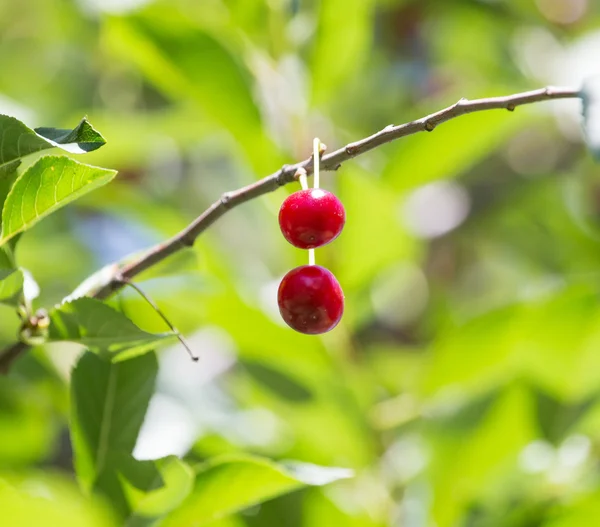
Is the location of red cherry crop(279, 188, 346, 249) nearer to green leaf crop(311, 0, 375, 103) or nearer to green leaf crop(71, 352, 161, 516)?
green leaf crop(71, 352, 161, 516)

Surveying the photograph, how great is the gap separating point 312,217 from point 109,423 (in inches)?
12.0

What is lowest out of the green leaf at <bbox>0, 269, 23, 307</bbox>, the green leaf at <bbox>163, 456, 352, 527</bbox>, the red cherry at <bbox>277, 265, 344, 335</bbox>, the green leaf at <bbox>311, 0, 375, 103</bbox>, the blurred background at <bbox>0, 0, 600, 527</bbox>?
the green leaf at <bbox>163, 456, 352, 527</bbox>

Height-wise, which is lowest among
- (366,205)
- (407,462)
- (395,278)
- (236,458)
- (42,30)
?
(236,458)

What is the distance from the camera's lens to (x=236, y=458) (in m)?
0.88

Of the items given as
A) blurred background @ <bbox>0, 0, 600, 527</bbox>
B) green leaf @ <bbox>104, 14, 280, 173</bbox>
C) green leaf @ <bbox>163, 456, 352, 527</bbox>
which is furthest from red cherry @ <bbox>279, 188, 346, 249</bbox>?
green leaf @ <bbox>104, 14, 280, 173</bbox>

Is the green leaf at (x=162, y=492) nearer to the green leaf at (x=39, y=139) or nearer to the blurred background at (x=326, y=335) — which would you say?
the blurred background at (x=326, y=335)

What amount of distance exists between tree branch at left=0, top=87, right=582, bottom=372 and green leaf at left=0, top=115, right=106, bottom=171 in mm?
133

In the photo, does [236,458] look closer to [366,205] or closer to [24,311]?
[24,311]

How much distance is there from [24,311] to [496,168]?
89.2 inches

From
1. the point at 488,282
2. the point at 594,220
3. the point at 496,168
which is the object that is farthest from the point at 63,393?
the point at 496,168

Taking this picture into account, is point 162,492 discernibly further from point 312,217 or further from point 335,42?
point 335,42

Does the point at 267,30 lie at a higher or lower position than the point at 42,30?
lower

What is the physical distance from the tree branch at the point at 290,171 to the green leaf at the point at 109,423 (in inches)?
3.1

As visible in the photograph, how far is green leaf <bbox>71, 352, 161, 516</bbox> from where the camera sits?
85cm
